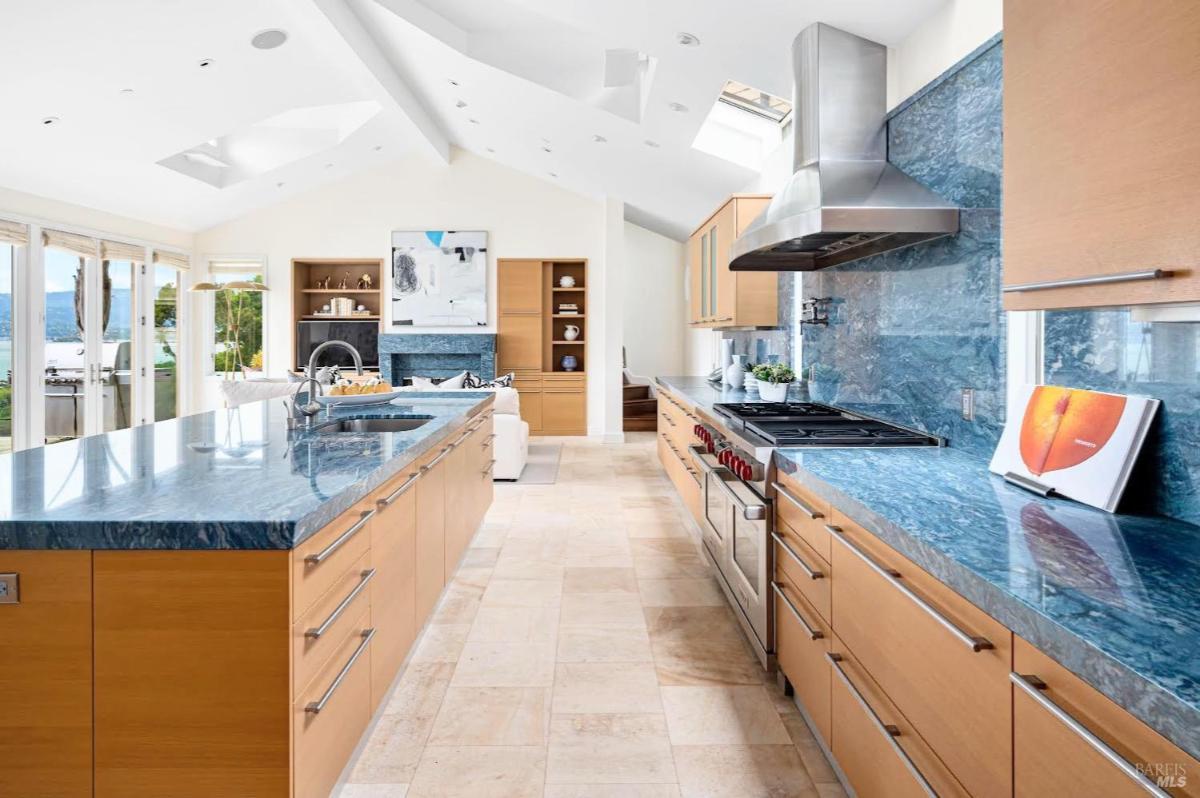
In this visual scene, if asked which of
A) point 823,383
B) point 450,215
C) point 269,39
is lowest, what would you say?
point 823,383

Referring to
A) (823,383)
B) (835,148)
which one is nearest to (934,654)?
(835,148)

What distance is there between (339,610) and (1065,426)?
67.8 inches

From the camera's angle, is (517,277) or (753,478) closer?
(753,478)

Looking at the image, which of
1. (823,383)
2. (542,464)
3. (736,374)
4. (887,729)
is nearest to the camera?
(887,729)

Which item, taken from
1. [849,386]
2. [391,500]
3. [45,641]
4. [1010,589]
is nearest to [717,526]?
[849,386]

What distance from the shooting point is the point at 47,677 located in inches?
47.1

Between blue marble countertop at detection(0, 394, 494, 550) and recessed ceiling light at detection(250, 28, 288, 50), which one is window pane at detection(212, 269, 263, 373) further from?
blue marble countertop at detection(0, 394, 494, 550)

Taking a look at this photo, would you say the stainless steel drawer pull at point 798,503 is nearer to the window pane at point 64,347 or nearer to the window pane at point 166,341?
the window pane at point 64,347

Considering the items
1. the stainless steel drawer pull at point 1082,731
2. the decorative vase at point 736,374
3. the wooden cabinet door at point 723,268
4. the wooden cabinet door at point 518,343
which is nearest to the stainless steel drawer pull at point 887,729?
the stainless steel drawer pull at point 1082,731

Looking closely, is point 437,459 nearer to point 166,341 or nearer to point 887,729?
point 887,729

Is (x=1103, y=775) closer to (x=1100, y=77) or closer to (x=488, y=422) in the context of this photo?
(x=1100, y=77)

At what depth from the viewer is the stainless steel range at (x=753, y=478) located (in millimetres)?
2230

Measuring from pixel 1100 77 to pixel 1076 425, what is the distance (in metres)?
0.78

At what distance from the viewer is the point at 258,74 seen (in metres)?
5.18
